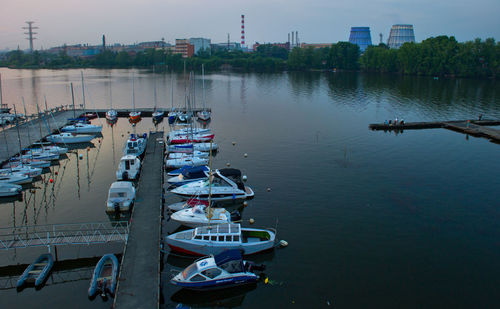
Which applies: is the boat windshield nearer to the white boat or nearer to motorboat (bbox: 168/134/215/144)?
the white boat

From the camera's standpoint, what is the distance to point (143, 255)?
21516 mm

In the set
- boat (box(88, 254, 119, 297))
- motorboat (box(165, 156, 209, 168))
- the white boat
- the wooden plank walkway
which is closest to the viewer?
the wooden plank walkway

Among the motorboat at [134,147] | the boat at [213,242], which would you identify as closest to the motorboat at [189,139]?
the motorboat at [134,147]

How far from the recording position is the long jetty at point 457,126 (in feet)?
187

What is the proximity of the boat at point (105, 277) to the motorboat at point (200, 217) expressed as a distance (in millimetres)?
5854

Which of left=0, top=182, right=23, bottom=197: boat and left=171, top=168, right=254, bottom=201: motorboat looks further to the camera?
left=0, top=182, right=23, bottom=197: boat

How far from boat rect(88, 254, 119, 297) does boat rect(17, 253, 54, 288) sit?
2860mm

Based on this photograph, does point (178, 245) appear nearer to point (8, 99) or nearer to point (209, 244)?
point (209, 244)

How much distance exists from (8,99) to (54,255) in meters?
85.0

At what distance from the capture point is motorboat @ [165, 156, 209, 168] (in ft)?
132

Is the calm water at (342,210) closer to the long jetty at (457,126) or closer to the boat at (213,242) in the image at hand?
the boat at (213,242)

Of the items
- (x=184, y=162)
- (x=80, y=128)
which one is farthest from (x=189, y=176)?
(x=80, y=128)

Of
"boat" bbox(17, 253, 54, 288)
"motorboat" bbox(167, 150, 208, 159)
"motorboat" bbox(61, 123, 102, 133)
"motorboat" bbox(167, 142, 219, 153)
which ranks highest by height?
"motorboat" bbox(61, 123, 102, 133)

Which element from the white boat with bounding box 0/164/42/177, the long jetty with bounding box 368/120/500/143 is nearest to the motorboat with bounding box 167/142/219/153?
the white boat with bounding box 0/164/42/177
